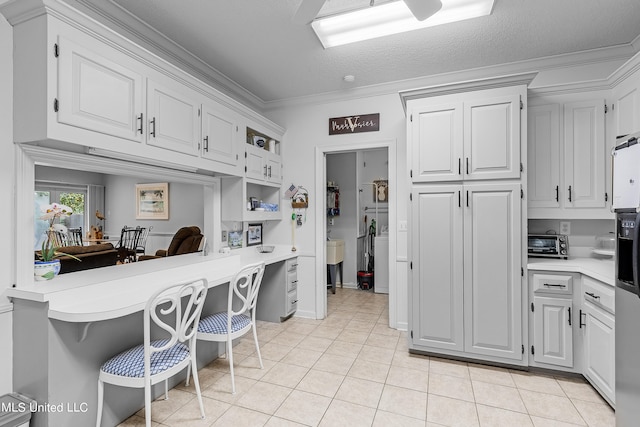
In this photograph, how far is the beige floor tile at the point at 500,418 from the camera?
1.96m

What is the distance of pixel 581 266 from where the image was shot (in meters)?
2.47

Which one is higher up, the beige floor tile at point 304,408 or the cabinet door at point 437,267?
the cabinet door at point 437,267

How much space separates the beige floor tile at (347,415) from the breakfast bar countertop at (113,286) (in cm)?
119

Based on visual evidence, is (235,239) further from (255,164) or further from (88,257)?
(88,257)

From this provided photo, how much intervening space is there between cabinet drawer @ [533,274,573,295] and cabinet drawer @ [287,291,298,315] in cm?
251

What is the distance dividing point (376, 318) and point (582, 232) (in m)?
2.31

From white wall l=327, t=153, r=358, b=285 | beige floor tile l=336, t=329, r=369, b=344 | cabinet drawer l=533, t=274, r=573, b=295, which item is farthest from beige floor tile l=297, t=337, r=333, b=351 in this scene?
white wall l=327, t=153, r=358, b=285

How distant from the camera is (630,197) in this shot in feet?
5.33

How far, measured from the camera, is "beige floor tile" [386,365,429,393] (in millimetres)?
2402

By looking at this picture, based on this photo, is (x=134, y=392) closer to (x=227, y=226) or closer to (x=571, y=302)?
(x=227, y=226)

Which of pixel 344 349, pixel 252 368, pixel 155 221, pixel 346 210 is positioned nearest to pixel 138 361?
pixel 252 368

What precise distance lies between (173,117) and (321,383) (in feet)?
7.69

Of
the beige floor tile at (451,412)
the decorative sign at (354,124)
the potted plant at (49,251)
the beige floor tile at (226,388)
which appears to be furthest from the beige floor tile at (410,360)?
the potted plant at (49,251)

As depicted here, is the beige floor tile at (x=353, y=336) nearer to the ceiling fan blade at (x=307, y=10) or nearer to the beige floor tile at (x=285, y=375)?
the beige floor tile at (x=285, y=375)
